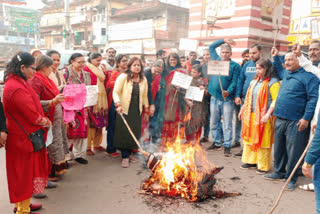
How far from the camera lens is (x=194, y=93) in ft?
17.2

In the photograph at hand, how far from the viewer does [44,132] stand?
2.91 meters

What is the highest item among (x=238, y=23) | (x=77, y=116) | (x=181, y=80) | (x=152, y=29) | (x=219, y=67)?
(x=152, y=29)

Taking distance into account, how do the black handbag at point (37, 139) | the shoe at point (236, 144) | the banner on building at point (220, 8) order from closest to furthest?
the black handbag at point (37, 139), the shoe at point (236, 144), the banner on building at point (220, 8)

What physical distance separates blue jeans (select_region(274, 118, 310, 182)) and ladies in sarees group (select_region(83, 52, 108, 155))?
320cm

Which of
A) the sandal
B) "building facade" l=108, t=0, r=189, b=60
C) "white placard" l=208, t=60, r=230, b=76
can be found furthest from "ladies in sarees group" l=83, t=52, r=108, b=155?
"building facade" l=108, t=0, r=189, b=60

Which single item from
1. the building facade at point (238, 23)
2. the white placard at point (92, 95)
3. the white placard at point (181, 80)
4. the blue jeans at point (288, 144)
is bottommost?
the blue jeans at point (288, 144)

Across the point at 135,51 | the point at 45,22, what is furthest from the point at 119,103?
the point at 45,22

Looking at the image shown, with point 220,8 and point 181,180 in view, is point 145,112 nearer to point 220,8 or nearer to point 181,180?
point 181,180

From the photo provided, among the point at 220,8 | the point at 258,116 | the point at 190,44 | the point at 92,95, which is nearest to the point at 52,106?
the point at 92,95

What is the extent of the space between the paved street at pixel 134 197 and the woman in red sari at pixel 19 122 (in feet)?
1.97

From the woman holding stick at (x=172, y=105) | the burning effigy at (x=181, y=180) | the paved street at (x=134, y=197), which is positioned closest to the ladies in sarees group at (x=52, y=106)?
the paved street at (x=134, y=197)

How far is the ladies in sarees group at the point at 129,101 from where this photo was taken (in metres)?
4.29

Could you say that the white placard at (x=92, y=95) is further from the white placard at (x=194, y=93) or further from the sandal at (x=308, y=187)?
the sandal at (x=308, y=187)

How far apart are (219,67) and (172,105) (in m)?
1.28
